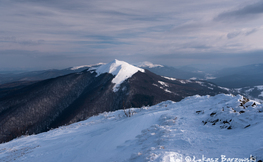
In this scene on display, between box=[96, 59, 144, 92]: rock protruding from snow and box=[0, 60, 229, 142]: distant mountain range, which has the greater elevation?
box=[96, 59, 144, 92]: rock protruding from snow

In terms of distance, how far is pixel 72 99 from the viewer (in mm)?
115625

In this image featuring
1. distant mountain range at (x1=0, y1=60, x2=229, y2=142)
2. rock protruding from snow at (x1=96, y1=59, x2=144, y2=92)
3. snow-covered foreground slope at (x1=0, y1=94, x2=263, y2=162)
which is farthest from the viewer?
rock protruding from snow at (x1=96, y1=59, x2=144, y2=92)

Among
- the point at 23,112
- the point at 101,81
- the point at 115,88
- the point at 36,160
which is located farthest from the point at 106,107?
the point at 36,160

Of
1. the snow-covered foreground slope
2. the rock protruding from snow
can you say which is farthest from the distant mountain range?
Result: the snow-covered foreground slope

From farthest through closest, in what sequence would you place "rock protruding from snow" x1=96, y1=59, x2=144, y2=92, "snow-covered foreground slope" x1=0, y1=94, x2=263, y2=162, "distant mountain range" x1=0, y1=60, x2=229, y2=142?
"rock protruding from snow" x1=96, y1=59, x2=144, y2=92
"distant mountain range" x1=0, y1=60, x2=229, y2=142
"snow-covered foreground slope" x1=0, y1=94, x2=263, y2=162

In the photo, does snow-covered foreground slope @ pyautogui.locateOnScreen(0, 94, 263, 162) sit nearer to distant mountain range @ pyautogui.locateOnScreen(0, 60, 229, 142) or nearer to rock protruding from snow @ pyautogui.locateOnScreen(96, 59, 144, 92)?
distant mountain range @ pyautogui.locateOnScreen(0, 60, 229, 142)

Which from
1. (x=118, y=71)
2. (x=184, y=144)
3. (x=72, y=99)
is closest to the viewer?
(x=184, y=144)

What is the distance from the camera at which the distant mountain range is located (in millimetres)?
85312

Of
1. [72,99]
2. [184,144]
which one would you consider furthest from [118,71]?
[184,144]

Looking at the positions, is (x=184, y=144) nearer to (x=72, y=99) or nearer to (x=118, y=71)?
(x=72, y=99)

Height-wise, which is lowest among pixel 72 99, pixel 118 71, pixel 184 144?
pixel 72 99

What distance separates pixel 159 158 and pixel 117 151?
17.7ft

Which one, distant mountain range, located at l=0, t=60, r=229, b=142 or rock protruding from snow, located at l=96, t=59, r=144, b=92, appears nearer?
distant mountain range, located at l=0, t=60, r=229, b=142

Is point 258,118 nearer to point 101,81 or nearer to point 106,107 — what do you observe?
point 106,107
